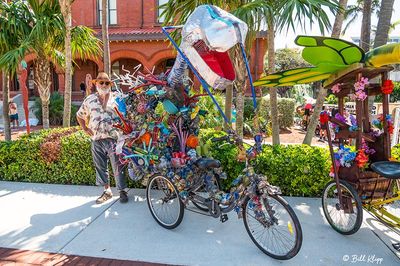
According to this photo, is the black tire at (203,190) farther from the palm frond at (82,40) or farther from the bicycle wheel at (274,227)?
the palm frond at (82,40)

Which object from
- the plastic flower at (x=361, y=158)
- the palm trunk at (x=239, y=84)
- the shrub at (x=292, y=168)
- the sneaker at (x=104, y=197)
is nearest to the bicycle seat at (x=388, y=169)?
the plastic flower at (x=361, y=158)

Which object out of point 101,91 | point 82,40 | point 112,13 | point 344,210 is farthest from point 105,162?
point 112,13

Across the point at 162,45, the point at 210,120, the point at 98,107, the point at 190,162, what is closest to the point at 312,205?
the point at 190,162

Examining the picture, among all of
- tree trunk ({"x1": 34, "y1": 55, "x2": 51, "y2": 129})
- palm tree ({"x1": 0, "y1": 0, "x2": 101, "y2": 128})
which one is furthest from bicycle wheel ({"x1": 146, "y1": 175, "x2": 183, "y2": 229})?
tree trunk ({"x1": 34, "y1": 55, "x2": 51, "y2": 129})

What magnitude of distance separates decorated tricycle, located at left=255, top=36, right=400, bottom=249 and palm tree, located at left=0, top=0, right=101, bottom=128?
5.08m

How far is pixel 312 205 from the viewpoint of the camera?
466 centimetres

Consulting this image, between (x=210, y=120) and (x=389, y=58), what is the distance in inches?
283

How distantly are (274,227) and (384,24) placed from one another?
4904mm

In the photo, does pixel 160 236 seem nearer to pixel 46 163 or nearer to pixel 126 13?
pixel 46 163

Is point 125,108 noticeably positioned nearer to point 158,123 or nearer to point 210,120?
point 158,123

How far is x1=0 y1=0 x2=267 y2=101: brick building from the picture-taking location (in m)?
18.2

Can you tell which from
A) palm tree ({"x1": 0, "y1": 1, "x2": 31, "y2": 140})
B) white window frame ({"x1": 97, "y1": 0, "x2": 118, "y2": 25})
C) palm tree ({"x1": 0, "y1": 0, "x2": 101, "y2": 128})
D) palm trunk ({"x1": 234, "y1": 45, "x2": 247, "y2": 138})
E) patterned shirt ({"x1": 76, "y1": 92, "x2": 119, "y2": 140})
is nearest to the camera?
patterned shirt ({"x1": 76, "y1": 92, "x2": 119, "y2": 140})

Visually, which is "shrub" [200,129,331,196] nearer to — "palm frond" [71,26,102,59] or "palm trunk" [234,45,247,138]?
"palm trunk" [234,45,247,138]

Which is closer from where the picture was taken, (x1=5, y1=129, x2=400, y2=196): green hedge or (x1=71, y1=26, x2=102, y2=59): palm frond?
(x1=5, y1=129, x2=400, y2=196): green hedge
